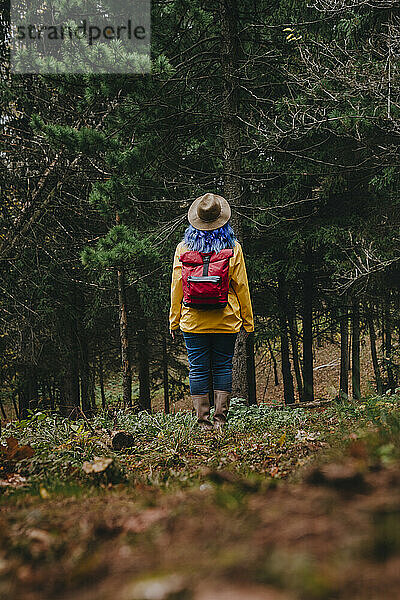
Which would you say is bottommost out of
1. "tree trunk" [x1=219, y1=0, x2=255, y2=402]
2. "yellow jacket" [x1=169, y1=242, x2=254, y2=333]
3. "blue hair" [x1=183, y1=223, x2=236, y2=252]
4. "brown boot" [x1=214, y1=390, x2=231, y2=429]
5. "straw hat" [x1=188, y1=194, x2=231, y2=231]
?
"brown boot" [x1=214, y1=390, x2=231, y2=429]

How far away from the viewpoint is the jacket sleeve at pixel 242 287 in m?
5.62

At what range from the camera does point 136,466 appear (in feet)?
12.7

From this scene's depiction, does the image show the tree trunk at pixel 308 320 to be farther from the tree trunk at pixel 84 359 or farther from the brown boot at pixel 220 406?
the brown boot at pixel 220 406

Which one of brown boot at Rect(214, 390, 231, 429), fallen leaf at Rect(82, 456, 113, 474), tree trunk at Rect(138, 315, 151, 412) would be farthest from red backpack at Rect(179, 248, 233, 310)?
tree trunk at Rect(138, 315, 151, 412)

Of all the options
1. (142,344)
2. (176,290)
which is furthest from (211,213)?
(142,344)

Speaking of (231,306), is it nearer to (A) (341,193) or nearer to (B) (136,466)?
(B) (136,466)

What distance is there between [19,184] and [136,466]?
368 inches

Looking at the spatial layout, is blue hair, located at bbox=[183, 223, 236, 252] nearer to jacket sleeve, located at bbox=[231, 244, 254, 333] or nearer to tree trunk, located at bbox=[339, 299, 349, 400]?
jacket sleeve, located at bbox=[231, 244, 254, 333]

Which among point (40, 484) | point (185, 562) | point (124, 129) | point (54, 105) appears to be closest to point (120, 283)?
point (124, 129)

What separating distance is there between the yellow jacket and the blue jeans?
13cm

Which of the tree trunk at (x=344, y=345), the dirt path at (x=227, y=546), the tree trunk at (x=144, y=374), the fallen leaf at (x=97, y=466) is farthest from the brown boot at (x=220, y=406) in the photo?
the tree trunk at (x=144, y=374)

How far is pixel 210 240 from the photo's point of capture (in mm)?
5648

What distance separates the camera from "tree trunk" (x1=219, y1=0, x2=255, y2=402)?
9.52 meters

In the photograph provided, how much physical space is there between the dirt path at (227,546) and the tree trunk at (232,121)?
8047 mm
